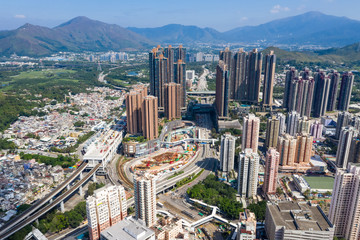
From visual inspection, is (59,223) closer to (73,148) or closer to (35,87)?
(73,148)

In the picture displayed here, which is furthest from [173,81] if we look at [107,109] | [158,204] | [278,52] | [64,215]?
[278,52]

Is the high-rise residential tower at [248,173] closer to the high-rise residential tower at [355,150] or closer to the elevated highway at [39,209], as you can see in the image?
the high-rise residential tower at [355,150]

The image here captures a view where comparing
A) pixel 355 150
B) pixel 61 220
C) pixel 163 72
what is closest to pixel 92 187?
pixel 61 220

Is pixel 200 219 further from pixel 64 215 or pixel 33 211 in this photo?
pixel 33 211

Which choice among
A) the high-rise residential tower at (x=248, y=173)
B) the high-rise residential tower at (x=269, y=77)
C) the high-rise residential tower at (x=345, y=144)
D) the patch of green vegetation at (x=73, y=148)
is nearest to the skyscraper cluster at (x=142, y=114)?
the patch of green vegetation at (x=73, y=148)

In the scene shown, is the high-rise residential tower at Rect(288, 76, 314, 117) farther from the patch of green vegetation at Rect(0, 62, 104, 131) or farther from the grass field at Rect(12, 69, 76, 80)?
the grass field at Rect(12, 69, 76, 80)

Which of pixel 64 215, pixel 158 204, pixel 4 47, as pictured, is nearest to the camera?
pixel 64 215

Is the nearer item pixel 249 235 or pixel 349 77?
pixel 249 235
